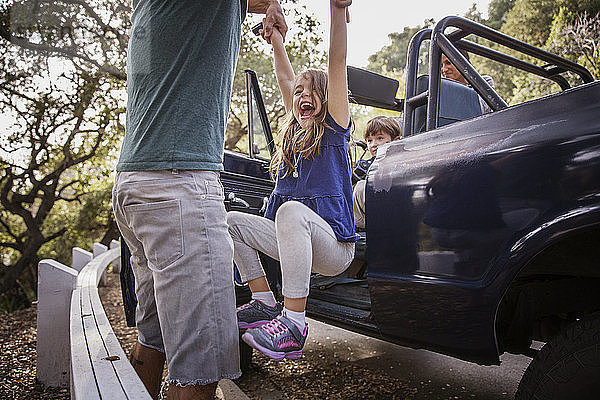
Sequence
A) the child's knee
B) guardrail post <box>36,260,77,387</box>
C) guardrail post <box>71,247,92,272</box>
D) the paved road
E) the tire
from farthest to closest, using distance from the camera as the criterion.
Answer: guardrail post <box>71,247,92,272</box>, guardrail post <box>36,260,77,387</box>, the paved road, the child's knee, the tire

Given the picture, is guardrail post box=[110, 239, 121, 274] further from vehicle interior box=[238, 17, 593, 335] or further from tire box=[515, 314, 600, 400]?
tire box=[515, 314, 600, 400]

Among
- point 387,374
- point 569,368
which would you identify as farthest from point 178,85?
point 387,374

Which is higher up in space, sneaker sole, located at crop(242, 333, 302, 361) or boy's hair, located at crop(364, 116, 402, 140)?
boy's hair, located at crop(364, 116, 402, 140)

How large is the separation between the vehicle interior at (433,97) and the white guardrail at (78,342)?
3.44 feet

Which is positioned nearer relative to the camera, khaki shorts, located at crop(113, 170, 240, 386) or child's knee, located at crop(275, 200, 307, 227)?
khaki shorts, located at crop(113, 170, 240, 386)

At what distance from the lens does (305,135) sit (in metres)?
2.24

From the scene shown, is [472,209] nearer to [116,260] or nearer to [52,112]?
[116,260]

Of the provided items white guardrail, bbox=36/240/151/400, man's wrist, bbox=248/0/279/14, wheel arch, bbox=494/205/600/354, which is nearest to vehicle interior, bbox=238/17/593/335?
wheel arch, bbox=494/205/600/354

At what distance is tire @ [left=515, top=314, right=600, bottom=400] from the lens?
4.38 ft

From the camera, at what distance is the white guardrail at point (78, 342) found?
135cm

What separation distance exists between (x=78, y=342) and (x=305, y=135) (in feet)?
4.19

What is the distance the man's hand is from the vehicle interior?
0.66 metres

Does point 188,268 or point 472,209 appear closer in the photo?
point 188,268

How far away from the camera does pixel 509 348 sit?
189 cm
